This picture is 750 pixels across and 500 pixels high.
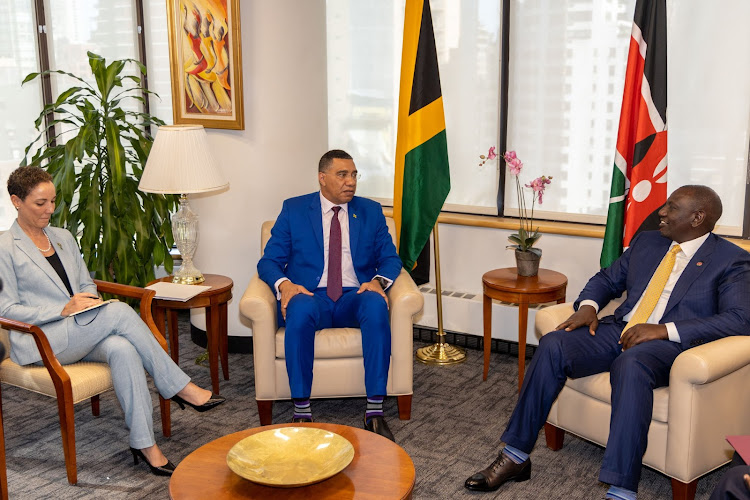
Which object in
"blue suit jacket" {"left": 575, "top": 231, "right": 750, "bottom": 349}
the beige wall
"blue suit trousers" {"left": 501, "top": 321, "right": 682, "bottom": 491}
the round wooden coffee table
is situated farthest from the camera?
the beige wall

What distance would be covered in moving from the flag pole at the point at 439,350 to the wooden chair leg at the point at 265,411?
1.27m

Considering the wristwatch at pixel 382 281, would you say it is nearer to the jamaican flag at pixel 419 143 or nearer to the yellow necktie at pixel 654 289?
the jamaican flag at pixel 419 143

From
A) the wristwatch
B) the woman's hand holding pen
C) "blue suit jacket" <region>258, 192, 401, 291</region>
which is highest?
"blue suit jacket" <region>258, 192, 401, 291</region>

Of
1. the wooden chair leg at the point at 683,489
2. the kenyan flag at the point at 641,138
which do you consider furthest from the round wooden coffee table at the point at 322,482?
the kenyan flag at the point at 641,138

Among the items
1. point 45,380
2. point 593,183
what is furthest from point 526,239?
point 45,380

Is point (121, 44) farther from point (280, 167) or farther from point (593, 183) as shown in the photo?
point (593, 183)

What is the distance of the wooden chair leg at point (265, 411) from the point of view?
12.3 ft

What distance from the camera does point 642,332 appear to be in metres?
3.14

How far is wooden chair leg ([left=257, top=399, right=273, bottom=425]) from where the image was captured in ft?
12.3

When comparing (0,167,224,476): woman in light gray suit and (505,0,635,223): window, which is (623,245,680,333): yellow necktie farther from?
(0,167,224,476): woman in light gray suit

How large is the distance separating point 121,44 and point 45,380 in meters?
3.56

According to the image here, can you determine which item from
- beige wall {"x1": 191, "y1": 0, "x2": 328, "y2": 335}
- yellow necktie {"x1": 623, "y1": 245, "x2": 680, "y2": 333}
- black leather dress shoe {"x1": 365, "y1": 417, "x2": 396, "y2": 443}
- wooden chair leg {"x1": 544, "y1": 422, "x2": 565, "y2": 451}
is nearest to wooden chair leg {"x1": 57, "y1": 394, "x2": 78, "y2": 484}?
black leather dress shoe {"x1": 365, "y1": 417, "x2": 396, "y2": 443}

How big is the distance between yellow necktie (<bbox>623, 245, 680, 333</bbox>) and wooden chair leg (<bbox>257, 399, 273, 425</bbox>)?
172 cm

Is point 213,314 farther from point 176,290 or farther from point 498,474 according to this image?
point 498,474
